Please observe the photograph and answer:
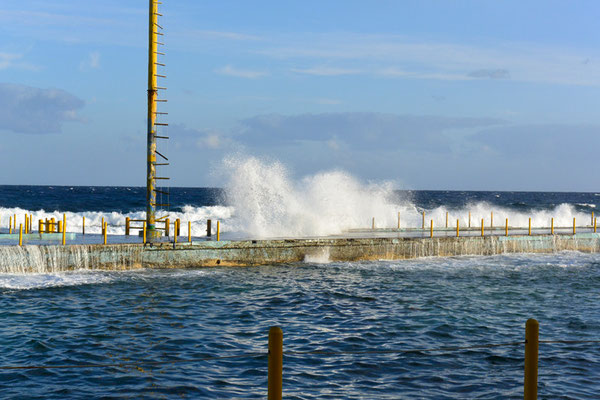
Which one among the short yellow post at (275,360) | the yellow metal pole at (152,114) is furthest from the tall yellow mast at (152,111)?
the short yellow post at (275,360)

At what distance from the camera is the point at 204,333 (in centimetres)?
1442

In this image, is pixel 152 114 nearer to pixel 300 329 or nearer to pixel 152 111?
pixel 152 111

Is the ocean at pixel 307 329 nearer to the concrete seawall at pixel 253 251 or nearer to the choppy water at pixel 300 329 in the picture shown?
the choppy water at pixel 300 329

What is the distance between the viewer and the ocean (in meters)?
10.6

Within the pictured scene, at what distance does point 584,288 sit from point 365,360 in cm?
1363

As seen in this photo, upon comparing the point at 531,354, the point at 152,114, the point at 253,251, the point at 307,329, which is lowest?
the point at 307,329

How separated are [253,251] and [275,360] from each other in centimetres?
2078

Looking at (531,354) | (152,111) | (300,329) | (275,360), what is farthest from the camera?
(152,111)

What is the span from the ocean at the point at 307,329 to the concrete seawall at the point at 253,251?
680 millimetres

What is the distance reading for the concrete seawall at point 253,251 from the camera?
75.4 ft

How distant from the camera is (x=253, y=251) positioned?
27188mm

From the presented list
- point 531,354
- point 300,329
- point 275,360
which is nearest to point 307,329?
point 300,329

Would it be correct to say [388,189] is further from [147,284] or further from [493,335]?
[493,335]

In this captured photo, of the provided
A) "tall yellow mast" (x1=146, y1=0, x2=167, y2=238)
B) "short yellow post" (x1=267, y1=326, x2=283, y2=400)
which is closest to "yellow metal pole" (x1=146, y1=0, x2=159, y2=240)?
"tall yellow mast" (x1=146, y1=0, x2=167, y2=238)
